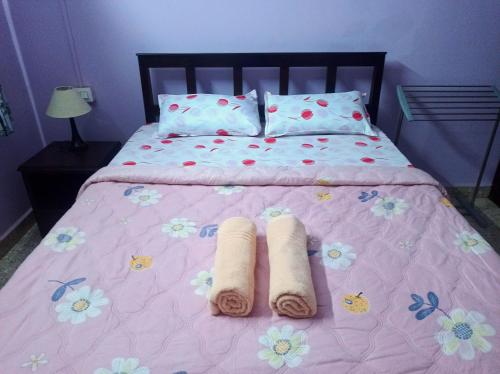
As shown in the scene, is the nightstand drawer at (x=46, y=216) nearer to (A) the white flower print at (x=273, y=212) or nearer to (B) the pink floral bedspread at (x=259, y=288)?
(B) the pink floral bedspread at (x=259, y=288)

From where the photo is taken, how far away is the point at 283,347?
2.60ft

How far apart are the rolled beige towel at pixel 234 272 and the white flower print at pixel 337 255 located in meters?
0.22

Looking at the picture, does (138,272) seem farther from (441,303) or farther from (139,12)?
(139,12)

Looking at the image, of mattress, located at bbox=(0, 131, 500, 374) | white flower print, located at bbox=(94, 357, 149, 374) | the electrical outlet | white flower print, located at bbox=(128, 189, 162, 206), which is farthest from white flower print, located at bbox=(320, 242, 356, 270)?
the electrical outlet

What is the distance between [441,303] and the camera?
2.98ft

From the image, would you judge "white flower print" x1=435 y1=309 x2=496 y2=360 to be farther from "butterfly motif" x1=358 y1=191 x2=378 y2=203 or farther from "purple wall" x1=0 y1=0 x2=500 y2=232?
"purple wall" x1=0 y1=0 x2=500 y2=232

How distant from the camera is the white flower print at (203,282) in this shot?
94cm

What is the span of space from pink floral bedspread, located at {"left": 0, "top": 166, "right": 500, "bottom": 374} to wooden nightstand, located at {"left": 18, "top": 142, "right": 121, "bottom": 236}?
1.81ft

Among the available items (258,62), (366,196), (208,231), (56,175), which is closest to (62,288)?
(208,231)

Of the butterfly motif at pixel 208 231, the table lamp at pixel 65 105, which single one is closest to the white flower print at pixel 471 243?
the butterfly motif at pixel 208 231

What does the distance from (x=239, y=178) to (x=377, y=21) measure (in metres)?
1.34

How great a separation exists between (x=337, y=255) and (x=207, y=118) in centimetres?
116

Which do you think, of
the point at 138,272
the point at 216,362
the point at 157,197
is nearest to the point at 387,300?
the point at 216,362

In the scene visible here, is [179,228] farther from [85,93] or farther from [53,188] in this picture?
[85,93]
